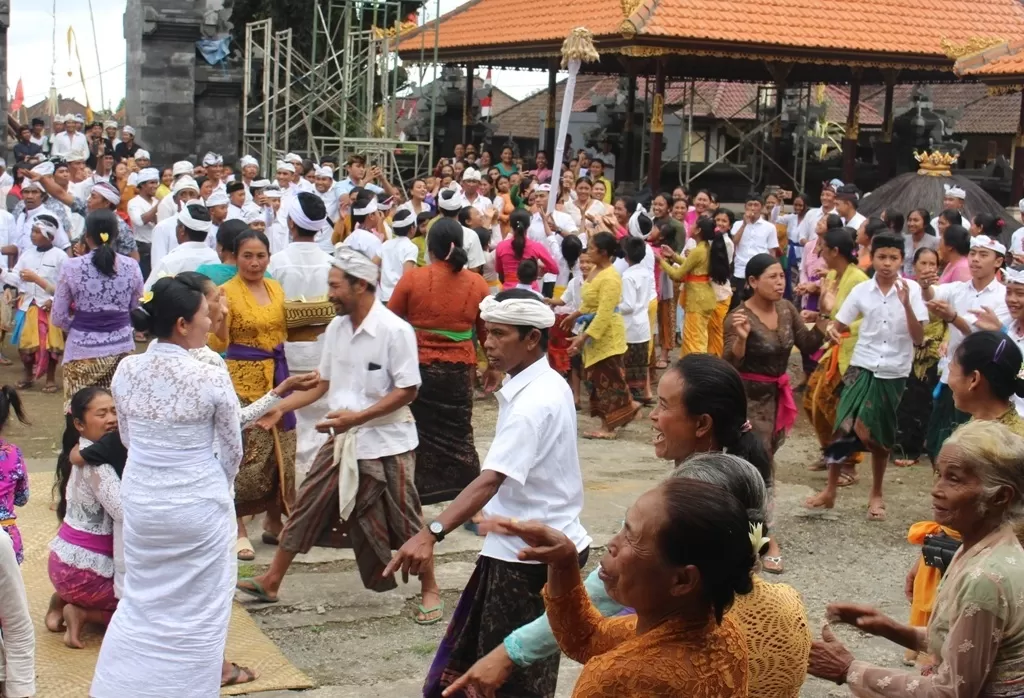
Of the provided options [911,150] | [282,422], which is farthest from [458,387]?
[911,150]

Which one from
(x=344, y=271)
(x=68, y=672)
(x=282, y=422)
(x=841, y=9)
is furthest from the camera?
(x=841, y=9)

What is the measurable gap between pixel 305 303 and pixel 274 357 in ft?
1.11

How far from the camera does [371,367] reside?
550 cm

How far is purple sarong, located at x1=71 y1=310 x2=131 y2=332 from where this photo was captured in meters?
8.19

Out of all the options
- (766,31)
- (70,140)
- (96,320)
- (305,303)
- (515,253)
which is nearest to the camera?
(305,303)

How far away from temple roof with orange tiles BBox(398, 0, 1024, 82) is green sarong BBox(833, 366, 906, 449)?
9.45m

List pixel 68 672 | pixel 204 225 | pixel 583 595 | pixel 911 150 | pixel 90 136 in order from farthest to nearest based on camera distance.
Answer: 1. pixel 911 150
2. pixel 90 136
3. pixel 204 225
4. pixel 68 672
5. pixel 583 595

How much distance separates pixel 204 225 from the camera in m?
7.79

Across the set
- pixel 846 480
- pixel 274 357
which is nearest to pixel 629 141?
pixel 846 480

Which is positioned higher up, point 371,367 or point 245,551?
point 371,367

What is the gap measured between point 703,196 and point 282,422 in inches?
353

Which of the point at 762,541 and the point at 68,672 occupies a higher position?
the point at 762,541

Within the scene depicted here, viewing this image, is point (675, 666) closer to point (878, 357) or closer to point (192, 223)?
point (878, 357)

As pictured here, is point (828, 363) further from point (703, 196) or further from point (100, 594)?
point (703, 196)
